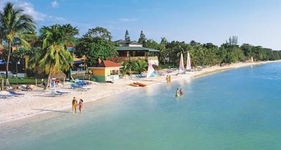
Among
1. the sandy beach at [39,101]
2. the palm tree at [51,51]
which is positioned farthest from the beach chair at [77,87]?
the palm tree at [51,51]

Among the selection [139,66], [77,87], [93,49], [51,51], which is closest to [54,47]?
[51,51]

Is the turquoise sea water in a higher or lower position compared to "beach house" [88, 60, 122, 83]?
lower

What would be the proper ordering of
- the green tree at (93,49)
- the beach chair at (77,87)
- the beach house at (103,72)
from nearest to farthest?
the beach chair at (77,87), the beach house at (103,72), the green tree at (93,49)

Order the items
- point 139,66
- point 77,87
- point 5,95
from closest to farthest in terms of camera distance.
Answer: point 5,95
point 77,87
point 139,66

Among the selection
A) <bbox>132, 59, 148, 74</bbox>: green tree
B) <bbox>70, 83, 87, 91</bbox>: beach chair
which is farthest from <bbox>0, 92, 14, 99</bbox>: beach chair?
<bbox>132, 59, 148, 74</bbox>: green tree

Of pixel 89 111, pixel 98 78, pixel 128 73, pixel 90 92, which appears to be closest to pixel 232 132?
pixel 89 111

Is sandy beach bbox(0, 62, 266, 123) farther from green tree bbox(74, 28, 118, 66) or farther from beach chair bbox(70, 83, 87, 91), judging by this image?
green tree bbox(74, 28, 118, 66)

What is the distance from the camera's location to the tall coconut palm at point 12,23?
35.3m

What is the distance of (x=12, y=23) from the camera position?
35625mm

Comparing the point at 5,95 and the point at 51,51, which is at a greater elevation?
the point at 51,51

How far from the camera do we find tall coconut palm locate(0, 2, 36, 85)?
3528 centimetres

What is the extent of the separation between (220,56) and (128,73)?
67672 mm

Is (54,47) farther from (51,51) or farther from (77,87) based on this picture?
(77,87)

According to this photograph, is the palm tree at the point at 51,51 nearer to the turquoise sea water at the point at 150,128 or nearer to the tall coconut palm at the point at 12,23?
the tall coconut palm at the point at 12,23
